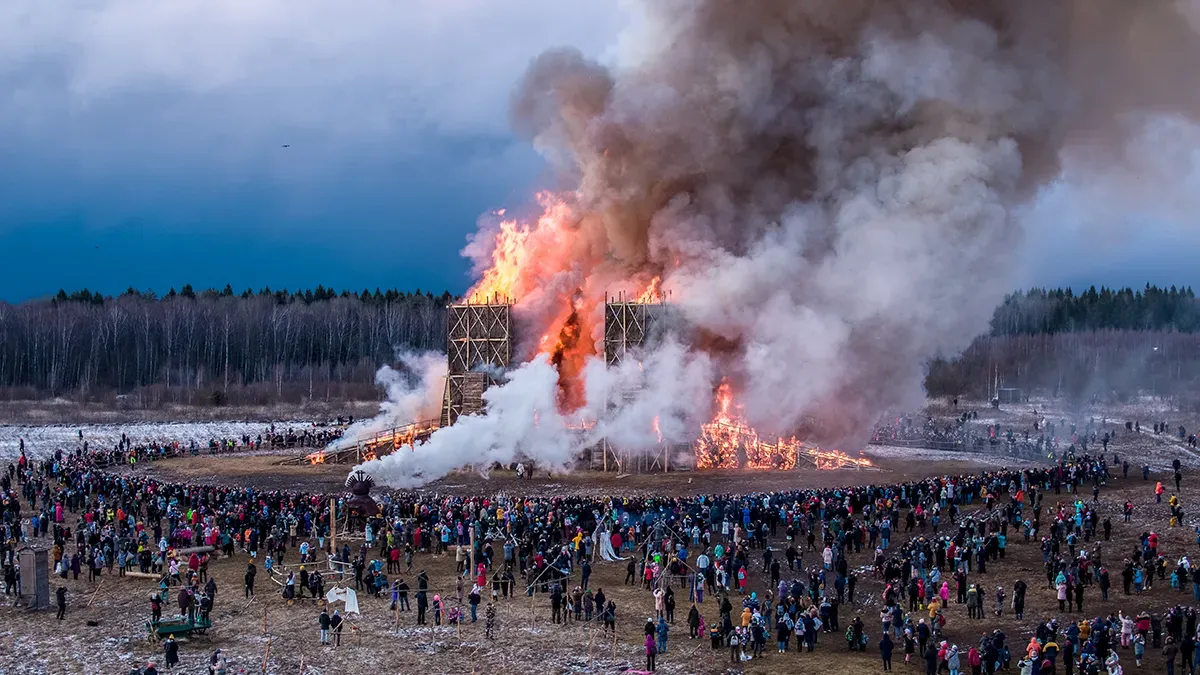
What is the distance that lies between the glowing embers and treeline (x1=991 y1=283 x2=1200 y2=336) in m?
95.5

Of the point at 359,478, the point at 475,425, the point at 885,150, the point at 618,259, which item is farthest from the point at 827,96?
the point at 359,478

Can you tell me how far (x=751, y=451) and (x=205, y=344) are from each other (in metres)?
77.6

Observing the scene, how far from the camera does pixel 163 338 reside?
109250mm

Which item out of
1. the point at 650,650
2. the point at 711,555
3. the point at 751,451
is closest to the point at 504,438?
the point at 751,451

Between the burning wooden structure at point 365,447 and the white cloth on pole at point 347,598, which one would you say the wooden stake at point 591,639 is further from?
the burning wooden structure at point 365,447

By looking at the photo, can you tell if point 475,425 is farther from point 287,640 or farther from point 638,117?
point 287,640

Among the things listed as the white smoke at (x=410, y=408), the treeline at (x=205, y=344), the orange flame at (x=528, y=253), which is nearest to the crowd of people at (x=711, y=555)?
the white smoke at (x=410, y=408)

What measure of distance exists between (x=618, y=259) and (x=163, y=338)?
71.5m

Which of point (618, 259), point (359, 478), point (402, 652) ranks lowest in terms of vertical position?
point (402, 652)

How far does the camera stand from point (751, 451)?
4834 cm

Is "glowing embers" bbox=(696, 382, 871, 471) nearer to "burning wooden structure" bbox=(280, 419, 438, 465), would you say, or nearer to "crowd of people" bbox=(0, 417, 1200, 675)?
"crowd of people" bbox=(0, 417, 1200, 675)

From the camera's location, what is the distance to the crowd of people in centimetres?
2142

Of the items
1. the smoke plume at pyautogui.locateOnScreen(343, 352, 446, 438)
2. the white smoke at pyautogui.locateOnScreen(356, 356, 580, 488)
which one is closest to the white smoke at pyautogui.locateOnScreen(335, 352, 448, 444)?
the smoke plume at pyautogui.locateOnScreen(343, 352, 446, 438)

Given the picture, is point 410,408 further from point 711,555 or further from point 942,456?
point 711,555
